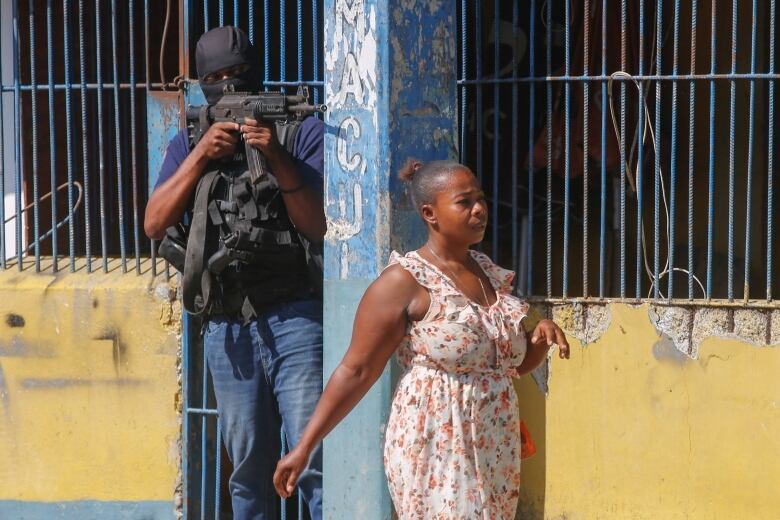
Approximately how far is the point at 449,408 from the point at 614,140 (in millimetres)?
2496

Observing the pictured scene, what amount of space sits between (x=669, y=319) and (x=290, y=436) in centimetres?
168

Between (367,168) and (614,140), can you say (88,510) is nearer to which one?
(367,168)

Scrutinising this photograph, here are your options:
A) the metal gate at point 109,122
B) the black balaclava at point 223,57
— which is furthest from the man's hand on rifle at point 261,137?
the metal gate at point 109,122

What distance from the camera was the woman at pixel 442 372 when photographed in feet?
11.9

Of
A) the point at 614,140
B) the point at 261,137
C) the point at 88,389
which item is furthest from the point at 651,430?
the point at 88,389

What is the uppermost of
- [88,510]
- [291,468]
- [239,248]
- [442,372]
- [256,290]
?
[239,248]

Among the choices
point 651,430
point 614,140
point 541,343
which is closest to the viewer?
point 541,343

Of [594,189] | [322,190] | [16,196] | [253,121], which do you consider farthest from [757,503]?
[16,196]

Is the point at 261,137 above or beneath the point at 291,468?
above

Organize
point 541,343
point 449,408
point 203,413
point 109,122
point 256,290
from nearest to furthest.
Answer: point 449,408 < point 541,343 < point 256,290 < point 203,413 < point 109,122

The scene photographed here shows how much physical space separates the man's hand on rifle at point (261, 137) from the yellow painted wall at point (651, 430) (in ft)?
5.29

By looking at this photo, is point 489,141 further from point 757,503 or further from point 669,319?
point 757,503

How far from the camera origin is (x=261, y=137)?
4.33 m

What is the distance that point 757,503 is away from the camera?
5.03m
